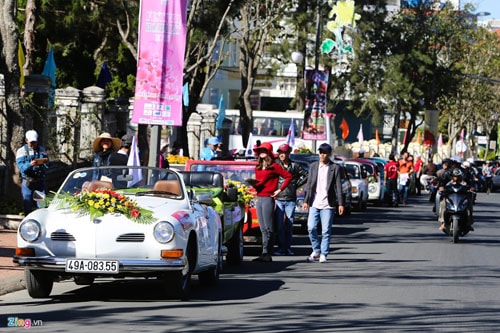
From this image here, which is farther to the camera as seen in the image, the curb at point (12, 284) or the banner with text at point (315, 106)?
the banner with text at point (315, 106)

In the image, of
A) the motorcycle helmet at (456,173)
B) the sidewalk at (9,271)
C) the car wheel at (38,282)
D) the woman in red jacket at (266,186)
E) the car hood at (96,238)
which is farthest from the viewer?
the motorcycle helmet at (456,173)

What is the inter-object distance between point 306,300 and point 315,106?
33.1m

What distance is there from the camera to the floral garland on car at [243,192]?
19.4m

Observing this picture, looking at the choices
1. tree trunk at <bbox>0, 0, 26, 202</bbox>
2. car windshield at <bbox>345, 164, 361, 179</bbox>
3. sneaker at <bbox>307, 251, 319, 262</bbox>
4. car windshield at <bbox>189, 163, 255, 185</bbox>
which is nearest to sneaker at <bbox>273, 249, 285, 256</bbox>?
sneaker at <bbox>307, 251, 319, 262</bbox>

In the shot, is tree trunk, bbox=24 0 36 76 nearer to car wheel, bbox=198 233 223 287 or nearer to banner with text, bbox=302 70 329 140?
car wheel, bbox=198 233 223 287

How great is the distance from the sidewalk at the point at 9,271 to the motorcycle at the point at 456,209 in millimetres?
9890

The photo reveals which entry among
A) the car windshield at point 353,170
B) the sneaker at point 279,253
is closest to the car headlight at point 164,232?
the sneaker at point 279,253

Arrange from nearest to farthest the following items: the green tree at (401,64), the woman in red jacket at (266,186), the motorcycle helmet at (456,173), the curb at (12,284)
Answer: the curb at (12,284) → the woman in red jacket at (266,186) → the motorcycle helmet at (456,173) → the green tree at (401,64)

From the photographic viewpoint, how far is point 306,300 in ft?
44.0

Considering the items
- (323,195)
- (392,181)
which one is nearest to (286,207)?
(323,195)

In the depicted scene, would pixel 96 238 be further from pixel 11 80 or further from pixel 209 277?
pixel 11 80

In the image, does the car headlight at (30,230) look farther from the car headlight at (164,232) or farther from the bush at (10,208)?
the bush at (10,208)

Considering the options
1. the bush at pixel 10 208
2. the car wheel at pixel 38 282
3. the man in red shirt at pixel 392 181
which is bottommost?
the man in red shirt at pixel 392 181

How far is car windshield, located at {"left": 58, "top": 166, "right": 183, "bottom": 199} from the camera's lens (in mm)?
13954
